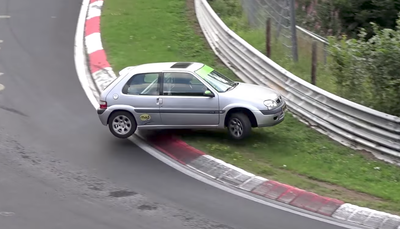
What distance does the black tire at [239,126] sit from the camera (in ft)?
38.3

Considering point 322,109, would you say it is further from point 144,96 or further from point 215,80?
point 144,96

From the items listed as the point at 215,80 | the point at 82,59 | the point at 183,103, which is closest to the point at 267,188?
the point at 183,103

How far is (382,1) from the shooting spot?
20797mm

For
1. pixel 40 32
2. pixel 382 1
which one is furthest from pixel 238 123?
pixel 382 1

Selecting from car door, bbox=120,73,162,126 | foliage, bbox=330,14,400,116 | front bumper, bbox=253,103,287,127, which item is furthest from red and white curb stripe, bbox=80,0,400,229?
foliage, bbox=330,14,400,116

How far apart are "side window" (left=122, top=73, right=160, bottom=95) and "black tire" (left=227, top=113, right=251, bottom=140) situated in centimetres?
167

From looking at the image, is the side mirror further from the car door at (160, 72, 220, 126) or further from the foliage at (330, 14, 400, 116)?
the foliage at (330, 14, 400, 116)

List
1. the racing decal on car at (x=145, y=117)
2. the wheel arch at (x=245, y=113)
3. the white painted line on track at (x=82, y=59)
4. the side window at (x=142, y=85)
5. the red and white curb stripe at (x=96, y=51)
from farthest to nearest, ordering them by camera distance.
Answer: the red and white curb stripe at (x=96, y=51) → the white painted line on track at (x=82, y=59) → the side window at (x=142, y=85) → the racing decal on car at (x=145, y=117) → the wheel arch at (x=245, y=113)

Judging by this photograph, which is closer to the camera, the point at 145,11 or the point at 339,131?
the point at 339,131

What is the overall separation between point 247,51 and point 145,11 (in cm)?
629

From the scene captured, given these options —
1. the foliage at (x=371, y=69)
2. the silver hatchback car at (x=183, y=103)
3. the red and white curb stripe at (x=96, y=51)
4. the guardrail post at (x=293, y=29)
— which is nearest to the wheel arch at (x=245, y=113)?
the silver hatchback car at (x=183, y=103)

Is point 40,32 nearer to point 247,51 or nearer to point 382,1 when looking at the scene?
point 247,51

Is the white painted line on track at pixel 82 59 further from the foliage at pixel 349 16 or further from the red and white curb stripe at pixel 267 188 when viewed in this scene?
the foliage at pixel 349 16

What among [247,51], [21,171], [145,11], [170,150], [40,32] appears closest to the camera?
[21,171]
